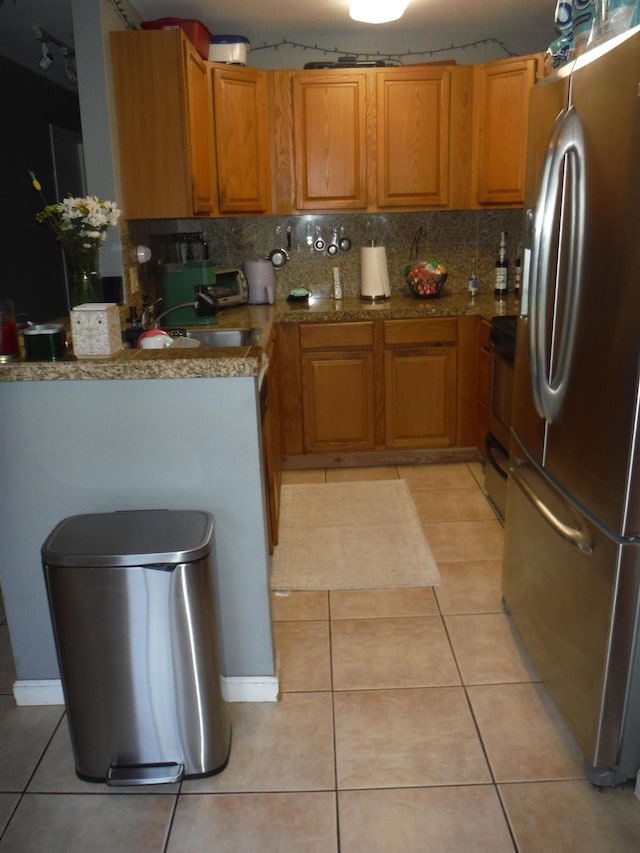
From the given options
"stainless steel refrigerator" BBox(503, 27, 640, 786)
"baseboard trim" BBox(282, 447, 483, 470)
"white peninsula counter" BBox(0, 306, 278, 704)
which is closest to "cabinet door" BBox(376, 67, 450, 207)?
"baseboard trim" BBox(282, 447, 483, 470)

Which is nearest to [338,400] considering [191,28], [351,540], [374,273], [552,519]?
[374,273]

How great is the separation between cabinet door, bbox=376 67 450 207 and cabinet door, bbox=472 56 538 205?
0.17m

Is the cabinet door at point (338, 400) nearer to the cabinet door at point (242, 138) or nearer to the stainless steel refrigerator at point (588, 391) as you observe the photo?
the cabinet door at point (242, 138)

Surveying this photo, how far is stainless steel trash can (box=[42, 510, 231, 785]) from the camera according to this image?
5.46 ft

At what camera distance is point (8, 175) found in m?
4.89

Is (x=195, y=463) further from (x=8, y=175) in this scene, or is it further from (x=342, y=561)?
(x=8, y=175)

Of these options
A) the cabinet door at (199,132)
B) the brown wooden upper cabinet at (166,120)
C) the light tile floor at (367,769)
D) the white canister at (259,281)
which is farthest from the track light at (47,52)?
the light tile floor at (367,769)

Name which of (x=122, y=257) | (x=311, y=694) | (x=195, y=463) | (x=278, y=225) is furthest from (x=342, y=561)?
(x=278, y=225)

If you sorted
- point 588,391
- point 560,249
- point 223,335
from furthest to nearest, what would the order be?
point 223,335 < point 560,249 < point 588,391

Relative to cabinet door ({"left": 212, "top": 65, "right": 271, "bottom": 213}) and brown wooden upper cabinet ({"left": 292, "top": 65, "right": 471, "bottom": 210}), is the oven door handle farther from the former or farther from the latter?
cabinet door ({"left": 212, "top": 65, "right": 271, "bottom": 213})

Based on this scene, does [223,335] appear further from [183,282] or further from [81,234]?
[81,234]

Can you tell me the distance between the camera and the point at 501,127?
3.78 m

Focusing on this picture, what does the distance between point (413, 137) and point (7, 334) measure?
271 centimetres

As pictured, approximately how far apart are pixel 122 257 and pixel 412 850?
8.54ft
